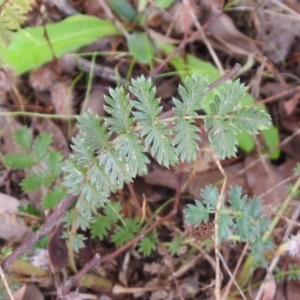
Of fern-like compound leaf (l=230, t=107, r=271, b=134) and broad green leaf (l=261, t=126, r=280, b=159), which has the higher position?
fern-like compound leaf (l=230, t=107, r=271, b=134)

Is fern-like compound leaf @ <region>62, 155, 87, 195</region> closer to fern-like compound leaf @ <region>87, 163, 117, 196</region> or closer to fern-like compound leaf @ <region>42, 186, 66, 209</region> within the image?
fern-like compound leaf @ <region>87, 163, 117, 196</region>

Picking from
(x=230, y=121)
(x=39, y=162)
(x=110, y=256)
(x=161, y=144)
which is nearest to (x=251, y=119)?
(x=230, y=121)

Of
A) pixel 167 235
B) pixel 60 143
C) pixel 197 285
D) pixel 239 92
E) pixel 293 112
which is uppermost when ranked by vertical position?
pixel 239 92

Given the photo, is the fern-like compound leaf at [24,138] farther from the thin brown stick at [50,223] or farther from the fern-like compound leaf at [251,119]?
the fern-like compound leaf at [251,119]

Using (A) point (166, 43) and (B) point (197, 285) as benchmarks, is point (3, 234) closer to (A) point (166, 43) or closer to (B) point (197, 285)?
(B) point (197, 285)

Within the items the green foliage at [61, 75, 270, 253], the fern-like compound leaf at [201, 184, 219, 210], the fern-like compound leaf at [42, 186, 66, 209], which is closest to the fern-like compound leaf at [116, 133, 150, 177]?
the green foliage at [61, 75, 270, 253]

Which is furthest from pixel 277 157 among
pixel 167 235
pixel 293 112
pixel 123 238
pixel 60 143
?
pixel 60 143
